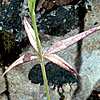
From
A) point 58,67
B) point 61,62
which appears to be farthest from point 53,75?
point 61,62

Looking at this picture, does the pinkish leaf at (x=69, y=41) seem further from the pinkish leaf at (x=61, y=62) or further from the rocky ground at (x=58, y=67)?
the rocky ground at (x=58, y=67)

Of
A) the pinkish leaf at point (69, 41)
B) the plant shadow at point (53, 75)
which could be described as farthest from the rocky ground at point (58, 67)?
the pinkish leaf at point (69, 41)

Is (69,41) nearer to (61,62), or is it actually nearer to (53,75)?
(61,62)

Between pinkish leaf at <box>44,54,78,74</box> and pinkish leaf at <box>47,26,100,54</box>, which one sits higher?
pinkish leaf at <box>47,26,100,54</box>

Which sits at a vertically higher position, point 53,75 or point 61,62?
point 61,62

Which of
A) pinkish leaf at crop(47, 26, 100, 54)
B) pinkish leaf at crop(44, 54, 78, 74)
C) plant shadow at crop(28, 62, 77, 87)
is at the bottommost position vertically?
plant shadow at crop(28, 62, 77, 87)

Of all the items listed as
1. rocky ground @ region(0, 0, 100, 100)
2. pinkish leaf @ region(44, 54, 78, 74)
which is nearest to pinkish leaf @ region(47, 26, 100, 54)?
pinkish leaf @ region(44, 54, 78, 74)

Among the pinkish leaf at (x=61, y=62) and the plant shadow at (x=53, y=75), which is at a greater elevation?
the pinkish leaf at (x=61, y=62)

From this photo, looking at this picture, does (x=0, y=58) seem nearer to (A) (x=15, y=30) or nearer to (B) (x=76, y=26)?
(A) (x=15, y=30)

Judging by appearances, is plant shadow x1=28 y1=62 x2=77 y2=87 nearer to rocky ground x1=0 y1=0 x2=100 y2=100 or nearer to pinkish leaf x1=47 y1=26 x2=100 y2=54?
rocky ground x1=0 y1=0 x2=100 y2=100
